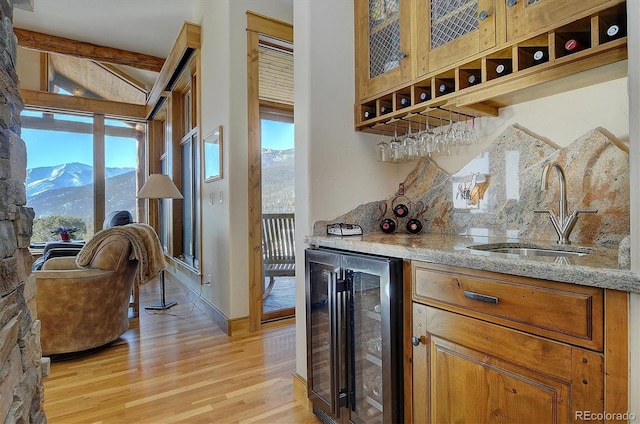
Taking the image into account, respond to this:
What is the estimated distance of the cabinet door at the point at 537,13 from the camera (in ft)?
3.80

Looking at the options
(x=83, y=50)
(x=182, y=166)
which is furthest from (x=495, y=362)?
(x=83, y=50)

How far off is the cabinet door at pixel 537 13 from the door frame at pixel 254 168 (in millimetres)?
2247

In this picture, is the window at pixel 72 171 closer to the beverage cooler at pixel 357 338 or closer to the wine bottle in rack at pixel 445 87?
the beverage cooler at pixel 357 338

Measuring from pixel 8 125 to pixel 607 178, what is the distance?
217 centimetres

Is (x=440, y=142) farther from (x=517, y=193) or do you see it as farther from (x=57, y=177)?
(x=57, y=177)

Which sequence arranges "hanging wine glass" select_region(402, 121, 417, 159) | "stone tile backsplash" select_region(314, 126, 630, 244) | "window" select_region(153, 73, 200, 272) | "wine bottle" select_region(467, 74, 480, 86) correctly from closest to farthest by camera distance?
"stone tile backsplash" select_region(314, 126, 630, 244) < "wine bottle" select_region(467, 74, 480, 86) < "hanging wine glass" select_region(402, 121, 417, 159) < "window" select_region(153, 73, 200, 272)

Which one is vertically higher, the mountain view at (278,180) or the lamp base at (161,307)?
the mountain view at (278,180)

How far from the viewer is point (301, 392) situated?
1953mm

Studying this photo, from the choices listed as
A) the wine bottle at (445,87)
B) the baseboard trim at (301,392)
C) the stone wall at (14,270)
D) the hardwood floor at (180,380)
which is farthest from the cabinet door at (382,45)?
the hardwood floor at (180,380)

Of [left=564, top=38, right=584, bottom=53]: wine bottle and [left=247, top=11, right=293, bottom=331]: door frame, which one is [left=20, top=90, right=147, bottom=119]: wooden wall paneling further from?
[left=564, top=38, right=584, bottom=53]: wine bottle

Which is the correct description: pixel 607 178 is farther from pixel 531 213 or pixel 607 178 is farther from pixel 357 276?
pixel 357 276

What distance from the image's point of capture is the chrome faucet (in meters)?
1.45

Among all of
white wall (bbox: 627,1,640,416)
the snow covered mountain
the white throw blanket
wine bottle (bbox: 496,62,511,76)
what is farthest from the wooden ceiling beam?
white wall (bbox: 627,1,640,416)

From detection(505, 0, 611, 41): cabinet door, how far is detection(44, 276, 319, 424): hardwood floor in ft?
6.57
